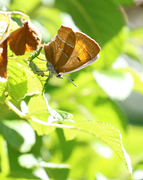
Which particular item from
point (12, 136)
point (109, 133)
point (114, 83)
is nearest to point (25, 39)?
point (109, 133)

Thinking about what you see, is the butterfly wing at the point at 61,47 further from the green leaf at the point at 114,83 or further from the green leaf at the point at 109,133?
the green leaf at the point at 114,83

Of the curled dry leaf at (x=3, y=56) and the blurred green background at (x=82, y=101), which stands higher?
the curled dry leaf at (x=3, y=56)

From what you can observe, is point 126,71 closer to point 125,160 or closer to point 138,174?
point 138,174

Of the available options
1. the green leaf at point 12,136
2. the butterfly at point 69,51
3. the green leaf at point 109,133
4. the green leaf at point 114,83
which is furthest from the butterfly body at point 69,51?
the green leaf at point 114,83

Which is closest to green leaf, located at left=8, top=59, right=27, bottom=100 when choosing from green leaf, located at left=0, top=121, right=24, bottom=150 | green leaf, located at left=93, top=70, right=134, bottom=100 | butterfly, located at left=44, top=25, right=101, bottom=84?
butterfly, located at left=44, top=25, right=101, bottom=84

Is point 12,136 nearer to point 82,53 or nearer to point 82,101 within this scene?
point 82,53

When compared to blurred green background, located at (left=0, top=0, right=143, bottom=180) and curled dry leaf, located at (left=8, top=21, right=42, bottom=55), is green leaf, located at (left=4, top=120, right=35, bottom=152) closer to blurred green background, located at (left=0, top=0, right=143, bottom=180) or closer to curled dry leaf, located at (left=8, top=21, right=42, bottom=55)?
blurred green background, located at (left=0, top=0, right=143, bottom=180)
